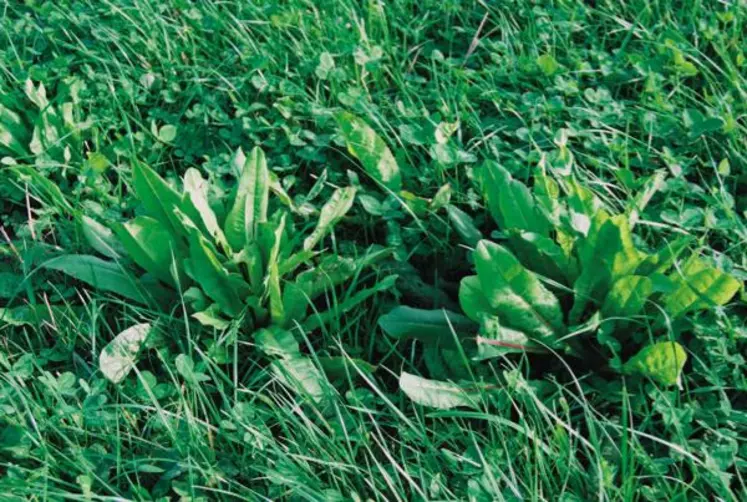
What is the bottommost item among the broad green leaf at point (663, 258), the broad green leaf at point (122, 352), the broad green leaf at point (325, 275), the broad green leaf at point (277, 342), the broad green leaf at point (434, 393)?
the broad green leaf at point (434, 393)

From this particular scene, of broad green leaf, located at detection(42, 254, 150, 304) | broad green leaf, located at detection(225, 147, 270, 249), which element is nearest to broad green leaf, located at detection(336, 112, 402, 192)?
broad green leaf, located at detection(225, 147, 270, 249)

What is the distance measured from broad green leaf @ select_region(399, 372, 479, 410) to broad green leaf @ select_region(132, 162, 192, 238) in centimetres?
67

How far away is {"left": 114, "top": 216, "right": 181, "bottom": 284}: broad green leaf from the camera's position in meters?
2.06

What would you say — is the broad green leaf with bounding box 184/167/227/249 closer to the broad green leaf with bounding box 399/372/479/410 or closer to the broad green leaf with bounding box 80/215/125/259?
the broad green leaf with bounding box 80/215/125/259

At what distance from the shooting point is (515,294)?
1908 mm

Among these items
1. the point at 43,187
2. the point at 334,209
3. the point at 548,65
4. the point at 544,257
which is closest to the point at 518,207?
the point at 544,257

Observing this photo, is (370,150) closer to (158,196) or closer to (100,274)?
(158,196)

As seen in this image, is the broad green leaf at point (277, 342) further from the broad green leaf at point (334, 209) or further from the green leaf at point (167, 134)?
the green leaf at point (167, 134)

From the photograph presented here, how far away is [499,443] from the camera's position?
180cm

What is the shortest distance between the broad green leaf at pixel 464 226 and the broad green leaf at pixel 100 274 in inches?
29.7

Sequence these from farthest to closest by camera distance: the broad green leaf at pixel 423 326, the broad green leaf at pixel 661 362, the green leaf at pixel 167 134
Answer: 1. the green leaf at pixel 167 134
2. the broad green leaf at pixel 423 326
3. the broad green leaf at pixel 661 362

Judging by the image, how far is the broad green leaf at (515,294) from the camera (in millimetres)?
1878

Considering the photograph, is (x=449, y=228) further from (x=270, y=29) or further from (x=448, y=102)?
(x=270, y=29)

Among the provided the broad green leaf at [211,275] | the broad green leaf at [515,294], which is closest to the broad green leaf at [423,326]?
the broad green leaf at [515,294]
